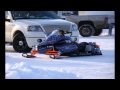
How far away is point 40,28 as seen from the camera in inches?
249

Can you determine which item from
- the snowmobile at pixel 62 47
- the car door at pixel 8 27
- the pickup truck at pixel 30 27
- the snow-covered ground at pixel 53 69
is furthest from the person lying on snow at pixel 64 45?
the car door at pixel 8 27

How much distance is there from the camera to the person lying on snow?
5938 mm

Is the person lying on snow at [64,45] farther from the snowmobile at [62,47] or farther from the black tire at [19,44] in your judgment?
the black tire at [19,44]

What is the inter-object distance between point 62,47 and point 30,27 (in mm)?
742

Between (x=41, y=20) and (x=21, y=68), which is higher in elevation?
(x=41, y=20)

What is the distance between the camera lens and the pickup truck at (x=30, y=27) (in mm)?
6031

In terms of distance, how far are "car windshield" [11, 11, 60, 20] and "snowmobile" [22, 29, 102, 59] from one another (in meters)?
0.45

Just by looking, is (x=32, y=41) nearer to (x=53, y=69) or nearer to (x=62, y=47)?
(x=62, y=47)

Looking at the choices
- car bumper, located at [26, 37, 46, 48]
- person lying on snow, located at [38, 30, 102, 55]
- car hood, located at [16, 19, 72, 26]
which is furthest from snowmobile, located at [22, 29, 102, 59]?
car hood, located at [16, 19, 72, 26]

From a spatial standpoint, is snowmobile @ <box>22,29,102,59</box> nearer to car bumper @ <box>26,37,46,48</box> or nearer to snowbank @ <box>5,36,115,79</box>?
car bumper @ <box>26,37,46,48</box>

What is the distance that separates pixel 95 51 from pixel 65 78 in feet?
2.50

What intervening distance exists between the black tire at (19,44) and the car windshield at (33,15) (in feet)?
1.34
